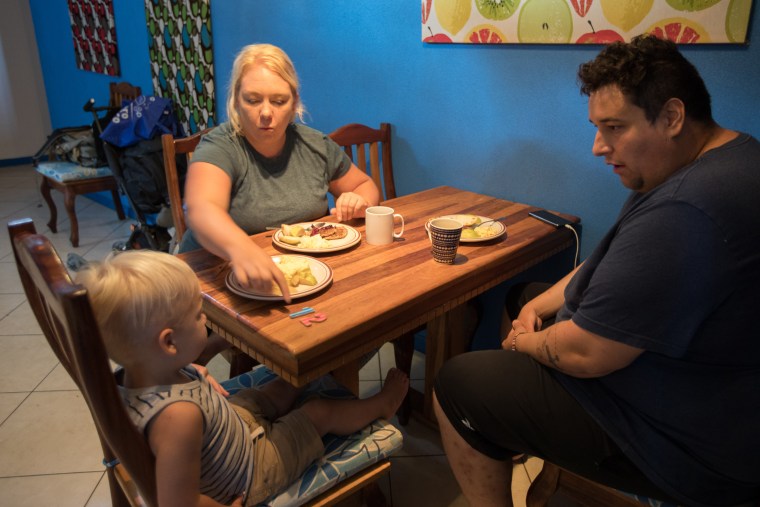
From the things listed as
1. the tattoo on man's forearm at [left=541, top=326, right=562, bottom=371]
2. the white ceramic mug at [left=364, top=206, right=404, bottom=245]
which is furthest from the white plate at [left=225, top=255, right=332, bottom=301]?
the tattoo on man's forearm at [left=541, top=326, right=562, bottom=371]

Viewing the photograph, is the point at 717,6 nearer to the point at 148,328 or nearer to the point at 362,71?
the point at 362,71

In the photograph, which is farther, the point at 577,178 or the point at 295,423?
the point at 577,178

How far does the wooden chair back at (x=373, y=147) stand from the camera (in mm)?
2188

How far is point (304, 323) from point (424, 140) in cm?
135

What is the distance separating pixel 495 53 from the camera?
6.40 ft

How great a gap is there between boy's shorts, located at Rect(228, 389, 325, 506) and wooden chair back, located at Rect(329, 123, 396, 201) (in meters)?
1.20

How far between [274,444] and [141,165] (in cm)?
243

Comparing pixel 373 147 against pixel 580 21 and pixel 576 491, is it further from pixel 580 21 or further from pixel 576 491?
pixel 576 491

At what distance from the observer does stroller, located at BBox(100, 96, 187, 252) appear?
307 cm

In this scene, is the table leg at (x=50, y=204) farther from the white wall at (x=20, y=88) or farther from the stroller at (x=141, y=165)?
the white wall at (x=20, y=88)

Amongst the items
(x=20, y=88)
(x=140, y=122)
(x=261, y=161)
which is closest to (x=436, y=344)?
(x=261, y=161)

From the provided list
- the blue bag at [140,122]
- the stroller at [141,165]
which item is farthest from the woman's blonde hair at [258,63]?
the blue bag at [140,122]

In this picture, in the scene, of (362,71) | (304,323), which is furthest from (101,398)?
(362,71)

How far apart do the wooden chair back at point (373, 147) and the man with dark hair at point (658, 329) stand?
122 centimetres
